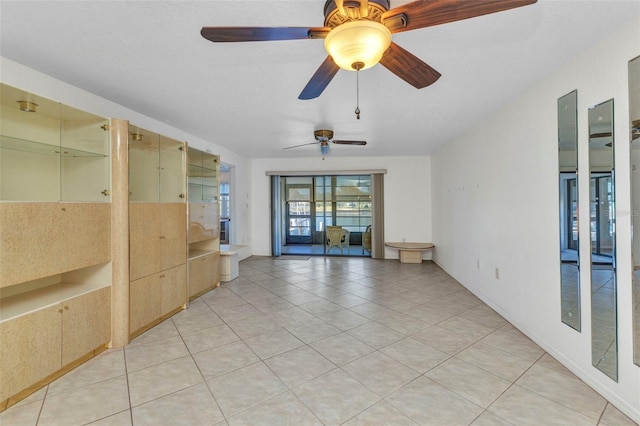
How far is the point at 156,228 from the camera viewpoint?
3.05 metres

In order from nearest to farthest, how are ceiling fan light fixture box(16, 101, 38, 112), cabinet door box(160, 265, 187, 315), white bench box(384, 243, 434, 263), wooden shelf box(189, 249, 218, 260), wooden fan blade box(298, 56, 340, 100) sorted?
wooden fan blade box(298, 56, 340, 100) < ceiling fan light fixture box(16, 101, 38, 112) < cabinet door box(160, 265, 187, 315) < wooden shelf box(189, 249, 218, 260) < white bench box(384, 243, 434, 263)

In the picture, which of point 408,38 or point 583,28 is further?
point 408,38

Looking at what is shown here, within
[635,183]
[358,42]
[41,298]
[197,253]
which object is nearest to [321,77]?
[358,42]

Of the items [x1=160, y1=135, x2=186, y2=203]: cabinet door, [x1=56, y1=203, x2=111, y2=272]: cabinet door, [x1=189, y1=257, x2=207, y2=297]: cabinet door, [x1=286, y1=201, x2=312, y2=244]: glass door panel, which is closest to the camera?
[x1=56, y1=203, x2=111, y2=272]: cabinet door

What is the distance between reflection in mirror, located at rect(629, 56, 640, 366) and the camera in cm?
168

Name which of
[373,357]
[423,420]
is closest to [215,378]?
[373,357]

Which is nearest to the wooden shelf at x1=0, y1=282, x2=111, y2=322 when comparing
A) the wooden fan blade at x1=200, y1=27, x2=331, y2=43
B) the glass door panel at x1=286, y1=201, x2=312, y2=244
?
the wooden fan blade at x1=200, y1=27, x2=331, y2=43

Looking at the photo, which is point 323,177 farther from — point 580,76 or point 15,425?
point 15,425

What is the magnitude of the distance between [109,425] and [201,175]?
320cm

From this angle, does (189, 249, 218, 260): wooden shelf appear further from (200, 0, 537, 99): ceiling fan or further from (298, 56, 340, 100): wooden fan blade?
(200, 0, 537, 99): ceiling fan

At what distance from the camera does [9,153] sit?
2.11 meters

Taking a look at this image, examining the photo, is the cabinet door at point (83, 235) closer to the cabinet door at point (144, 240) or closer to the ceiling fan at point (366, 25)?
the cabinet door at point (144, 240)

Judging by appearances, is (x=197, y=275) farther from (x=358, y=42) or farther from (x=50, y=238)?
(x=358, y=42)

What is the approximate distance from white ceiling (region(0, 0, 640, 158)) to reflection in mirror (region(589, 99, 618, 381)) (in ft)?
2.16
